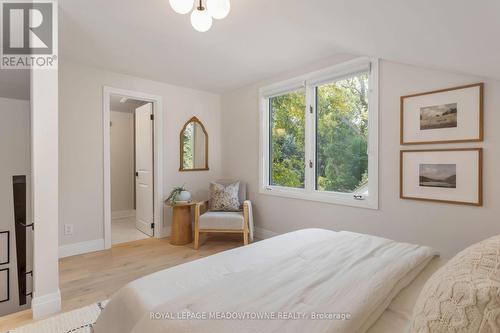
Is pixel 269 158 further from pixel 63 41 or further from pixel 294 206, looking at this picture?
A: pixel 63 41

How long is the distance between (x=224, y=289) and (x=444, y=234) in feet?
7.08

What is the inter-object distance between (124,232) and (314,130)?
11.1 ft

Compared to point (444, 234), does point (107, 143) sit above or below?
above

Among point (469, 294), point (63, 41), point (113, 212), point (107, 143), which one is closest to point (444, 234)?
point (469, 294)

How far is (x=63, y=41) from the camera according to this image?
275 cm

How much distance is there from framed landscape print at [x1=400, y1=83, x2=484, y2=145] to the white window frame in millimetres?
316

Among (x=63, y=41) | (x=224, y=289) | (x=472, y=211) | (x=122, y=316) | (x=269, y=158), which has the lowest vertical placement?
(x=122, y=316)

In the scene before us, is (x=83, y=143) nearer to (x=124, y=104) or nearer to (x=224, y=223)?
(x=124, y=104)

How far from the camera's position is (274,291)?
42.1 inches

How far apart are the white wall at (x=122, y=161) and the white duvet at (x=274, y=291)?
4593mm

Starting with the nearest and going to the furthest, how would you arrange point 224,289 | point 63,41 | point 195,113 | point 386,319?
1. point 386,319
2. point 224,289
3. point 63,41
4. point 195,113

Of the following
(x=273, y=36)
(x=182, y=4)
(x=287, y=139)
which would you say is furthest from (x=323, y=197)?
(x=182, y=4)

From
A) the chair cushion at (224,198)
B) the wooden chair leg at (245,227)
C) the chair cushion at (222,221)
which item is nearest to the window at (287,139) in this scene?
the chair cushion at (224,198)

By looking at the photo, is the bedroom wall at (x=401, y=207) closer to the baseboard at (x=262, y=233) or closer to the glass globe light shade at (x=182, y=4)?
the baseboard at (x=262, y=233)
